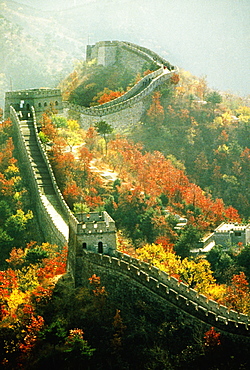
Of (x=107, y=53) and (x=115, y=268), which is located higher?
(x=107, y=53)

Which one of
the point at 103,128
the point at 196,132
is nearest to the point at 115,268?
the point at 103,128

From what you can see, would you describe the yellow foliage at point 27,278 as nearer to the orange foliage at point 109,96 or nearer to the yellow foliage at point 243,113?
the orange foliage at point 109,96

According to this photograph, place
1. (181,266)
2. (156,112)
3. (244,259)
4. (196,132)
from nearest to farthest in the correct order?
1. (181,266)
2. (244,259)
3. (156,112)
4. (196,132)

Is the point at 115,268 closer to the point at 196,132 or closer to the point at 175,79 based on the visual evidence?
the point at 196,132

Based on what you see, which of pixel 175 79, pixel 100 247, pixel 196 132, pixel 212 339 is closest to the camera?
pixel 212 339

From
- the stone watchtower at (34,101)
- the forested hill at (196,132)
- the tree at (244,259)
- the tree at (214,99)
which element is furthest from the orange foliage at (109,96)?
the tree at (244,259)
